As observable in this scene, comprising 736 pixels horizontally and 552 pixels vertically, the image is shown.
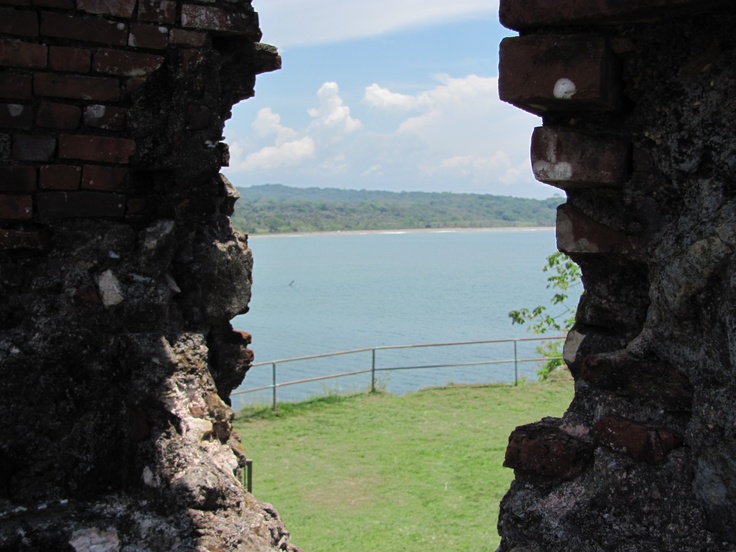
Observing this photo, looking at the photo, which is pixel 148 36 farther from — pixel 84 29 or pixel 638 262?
pixel 638 262

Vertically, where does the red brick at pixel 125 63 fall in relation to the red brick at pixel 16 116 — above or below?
above

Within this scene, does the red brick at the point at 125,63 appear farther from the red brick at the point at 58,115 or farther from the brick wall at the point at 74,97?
the red brick at the point at 58,115

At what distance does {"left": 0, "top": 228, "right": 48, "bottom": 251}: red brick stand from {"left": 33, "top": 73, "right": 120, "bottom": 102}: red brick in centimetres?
56

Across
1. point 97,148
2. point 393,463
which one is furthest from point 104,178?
point 393,463

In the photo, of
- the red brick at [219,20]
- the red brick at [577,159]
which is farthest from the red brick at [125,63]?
the red brick at [577,159]

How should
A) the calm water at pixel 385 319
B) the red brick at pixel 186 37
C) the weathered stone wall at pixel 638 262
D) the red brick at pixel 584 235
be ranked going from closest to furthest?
1. the weathered stone wall at pixel 638 262
2. the red brick at pixel 584 235
3. the red brick at pixel 186 37
4. the calm water at pixel 385 319

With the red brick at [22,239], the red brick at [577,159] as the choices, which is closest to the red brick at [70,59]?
the red brick at [22,239]

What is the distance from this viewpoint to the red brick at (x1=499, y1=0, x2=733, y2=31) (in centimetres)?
198

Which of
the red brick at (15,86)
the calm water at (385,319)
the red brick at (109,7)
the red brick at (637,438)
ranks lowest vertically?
the calm water at (385,319)

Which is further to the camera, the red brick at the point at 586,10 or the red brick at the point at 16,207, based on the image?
the red brick at the point at 16,207

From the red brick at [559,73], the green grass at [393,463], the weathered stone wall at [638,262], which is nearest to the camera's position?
the weathered stone wall at [638,262]

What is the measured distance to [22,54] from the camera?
129 inches

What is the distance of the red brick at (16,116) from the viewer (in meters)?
3.29

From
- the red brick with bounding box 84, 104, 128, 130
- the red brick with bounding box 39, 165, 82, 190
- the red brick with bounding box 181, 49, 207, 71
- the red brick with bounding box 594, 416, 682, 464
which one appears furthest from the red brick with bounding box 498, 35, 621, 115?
the red brick with bounding box 39, 165, 82, 190
